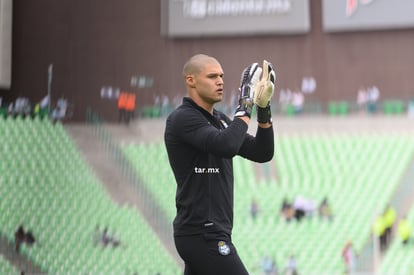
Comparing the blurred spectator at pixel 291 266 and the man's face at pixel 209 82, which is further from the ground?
the man's face at pixel 209 82

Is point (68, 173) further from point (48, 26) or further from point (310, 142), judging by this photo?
point (310, 142)

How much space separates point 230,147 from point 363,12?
13.9ft

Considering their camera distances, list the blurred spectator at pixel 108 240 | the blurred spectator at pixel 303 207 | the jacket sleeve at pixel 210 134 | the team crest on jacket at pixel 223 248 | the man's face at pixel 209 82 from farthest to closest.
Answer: the blurred spectator at pixel 108 240 < the blurred spectator at pixel 303 207 < the man's face at pixel 209 82 < the team crest on jacket at pixel 223 248 < the jacket sleeve at pixel 210 134

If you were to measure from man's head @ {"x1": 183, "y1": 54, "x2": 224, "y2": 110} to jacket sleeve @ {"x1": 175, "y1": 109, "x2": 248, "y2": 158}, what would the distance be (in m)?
0.10

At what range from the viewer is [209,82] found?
281cm

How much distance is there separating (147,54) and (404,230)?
2871 mm

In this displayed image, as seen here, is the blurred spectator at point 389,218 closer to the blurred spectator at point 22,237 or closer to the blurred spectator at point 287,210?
the blurred spectator at point 287,210

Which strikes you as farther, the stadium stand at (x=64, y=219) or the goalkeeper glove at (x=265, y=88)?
the stadium stand at (x=64, y=219)

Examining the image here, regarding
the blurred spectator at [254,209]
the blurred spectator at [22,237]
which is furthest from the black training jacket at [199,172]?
the blurred spectator at [22,237]

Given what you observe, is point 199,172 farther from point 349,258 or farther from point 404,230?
point 404,230

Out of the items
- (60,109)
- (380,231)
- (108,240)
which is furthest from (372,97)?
(60,109)

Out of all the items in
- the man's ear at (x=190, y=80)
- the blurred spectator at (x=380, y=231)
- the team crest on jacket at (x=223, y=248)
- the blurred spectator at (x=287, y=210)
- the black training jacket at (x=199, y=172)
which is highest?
the man's ear at (x=190, y=80)

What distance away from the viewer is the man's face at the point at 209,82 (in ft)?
9.23

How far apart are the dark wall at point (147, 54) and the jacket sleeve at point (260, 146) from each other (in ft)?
12.2
